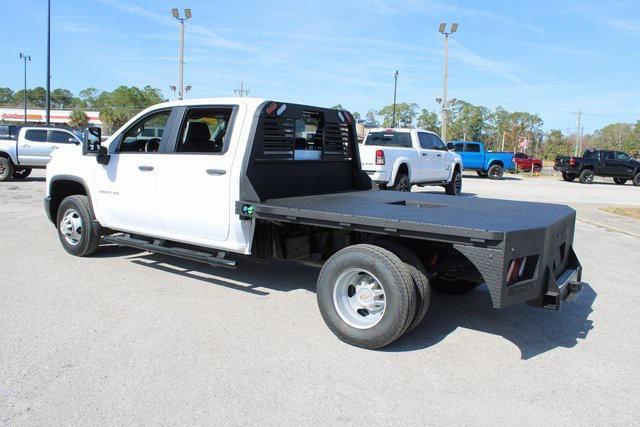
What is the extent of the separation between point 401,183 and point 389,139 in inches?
81.4

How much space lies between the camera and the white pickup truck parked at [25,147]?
18734 millimetres

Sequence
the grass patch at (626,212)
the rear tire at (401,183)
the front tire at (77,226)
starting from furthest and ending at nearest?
the rear tire at (401,183) → the grass patch at (626,212) → the front tire at (77,226)

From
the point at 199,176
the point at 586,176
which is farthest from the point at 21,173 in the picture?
the point at 586,176

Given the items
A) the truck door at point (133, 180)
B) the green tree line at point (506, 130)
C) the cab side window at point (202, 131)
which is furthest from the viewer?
the green tree line at point (506, 130)

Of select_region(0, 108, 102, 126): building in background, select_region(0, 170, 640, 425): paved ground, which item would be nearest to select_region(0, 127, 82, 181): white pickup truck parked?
select_region(0, 170, 640, 425): paved ground

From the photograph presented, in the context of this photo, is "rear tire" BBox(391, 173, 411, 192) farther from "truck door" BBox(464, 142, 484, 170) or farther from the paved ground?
"truck door" BBox(464, 142, 484, 170)

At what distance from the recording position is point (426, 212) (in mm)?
4785

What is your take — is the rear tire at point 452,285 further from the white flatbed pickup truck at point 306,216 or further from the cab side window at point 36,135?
the cab side window at point 36,135

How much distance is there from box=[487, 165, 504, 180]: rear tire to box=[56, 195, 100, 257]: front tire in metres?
25.6

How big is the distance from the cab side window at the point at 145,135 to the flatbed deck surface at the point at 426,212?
182 centimetres

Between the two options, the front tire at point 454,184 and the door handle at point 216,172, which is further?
the front tire at point 454,184

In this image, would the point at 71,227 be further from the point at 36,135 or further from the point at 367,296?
the point at 36,135

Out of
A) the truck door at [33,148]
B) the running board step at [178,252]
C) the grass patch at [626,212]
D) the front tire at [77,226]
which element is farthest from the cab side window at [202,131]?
the truck door at [33,148]

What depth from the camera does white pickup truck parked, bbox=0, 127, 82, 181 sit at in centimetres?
1873
